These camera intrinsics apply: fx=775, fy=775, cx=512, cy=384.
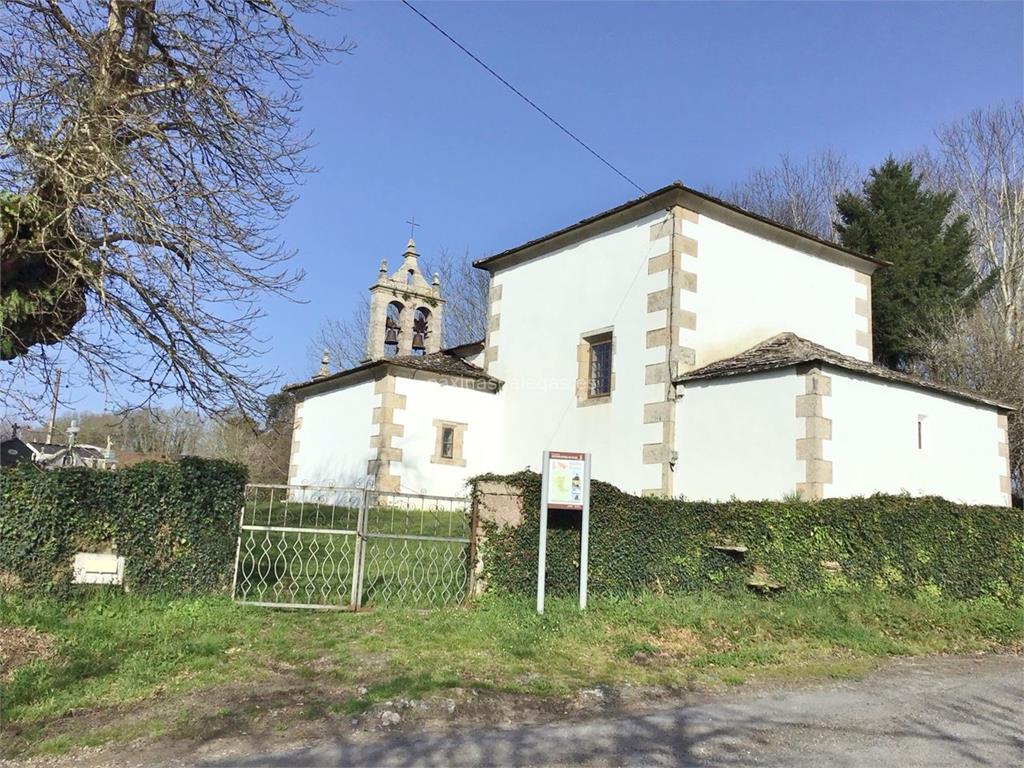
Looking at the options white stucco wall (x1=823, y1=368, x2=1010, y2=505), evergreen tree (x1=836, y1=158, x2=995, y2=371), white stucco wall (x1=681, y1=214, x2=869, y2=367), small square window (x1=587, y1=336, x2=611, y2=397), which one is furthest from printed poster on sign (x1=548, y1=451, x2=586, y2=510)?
evergreen tree (x1=836, y1=158, x2=995, y2=371)

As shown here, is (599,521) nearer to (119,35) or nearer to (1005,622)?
(1005,622)

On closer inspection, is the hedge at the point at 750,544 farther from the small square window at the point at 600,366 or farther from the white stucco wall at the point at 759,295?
the small square window at the point at 600,366

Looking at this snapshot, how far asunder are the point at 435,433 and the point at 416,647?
1102 cm

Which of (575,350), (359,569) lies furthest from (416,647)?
(575,350)

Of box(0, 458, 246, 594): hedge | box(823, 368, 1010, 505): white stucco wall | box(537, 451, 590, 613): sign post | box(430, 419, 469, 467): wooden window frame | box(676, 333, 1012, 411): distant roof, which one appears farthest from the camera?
box(430, 419, 469, 467): wooden window frame

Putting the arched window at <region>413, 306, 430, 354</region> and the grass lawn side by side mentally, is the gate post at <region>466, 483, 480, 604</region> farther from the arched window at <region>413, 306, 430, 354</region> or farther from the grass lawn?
the arched window at <region>413, 306, 430, 354</region>

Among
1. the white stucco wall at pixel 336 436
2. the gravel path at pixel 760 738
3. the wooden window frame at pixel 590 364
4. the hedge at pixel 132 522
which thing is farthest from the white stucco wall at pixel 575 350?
the hedge at pixel 132 522

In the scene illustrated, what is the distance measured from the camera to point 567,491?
9281 mm

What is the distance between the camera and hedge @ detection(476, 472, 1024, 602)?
954 cm

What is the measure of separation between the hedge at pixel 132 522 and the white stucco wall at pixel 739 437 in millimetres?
7792

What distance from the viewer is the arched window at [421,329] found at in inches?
1013

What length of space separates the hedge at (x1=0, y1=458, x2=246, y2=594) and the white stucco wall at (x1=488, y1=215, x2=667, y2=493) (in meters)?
8.02

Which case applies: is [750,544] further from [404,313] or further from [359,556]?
[404,313]

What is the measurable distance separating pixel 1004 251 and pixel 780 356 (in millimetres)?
21994
